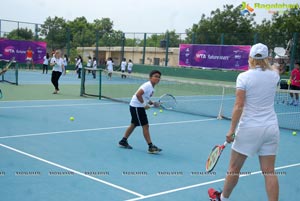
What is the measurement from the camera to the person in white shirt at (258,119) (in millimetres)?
4035

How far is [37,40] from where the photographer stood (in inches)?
1344

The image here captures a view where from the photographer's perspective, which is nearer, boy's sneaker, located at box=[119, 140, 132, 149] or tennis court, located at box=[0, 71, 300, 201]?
tennis court, located at box=[0, 71, 300, 201]

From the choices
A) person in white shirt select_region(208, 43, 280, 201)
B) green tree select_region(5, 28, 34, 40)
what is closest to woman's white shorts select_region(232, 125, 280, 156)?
person in white shirt select_region(208, 43, 280, 201)

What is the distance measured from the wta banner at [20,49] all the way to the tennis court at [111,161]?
21564 millimetres

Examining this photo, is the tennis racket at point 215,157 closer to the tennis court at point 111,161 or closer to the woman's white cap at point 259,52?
the tennis court at point 111,161

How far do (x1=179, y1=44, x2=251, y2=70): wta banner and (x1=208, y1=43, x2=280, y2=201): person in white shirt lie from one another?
2402 centimetres

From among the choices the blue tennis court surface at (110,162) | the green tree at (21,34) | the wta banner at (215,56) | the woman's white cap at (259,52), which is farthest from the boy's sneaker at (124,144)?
the green tree at (21,34)

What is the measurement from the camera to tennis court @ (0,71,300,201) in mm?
5070

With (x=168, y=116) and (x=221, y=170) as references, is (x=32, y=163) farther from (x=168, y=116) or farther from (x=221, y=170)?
(x=168, y=116)

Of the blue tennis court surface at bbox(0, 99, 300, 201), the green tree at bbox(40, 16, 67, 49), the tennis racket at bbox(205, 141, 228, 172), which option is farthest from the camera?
the green tree at bbox(40, 16, 67, 49)

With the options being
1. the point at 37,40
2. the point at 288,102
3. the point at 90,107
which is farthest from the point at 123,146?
the point at 37,40

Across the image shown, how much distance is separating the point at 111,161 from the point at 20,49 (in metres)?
28.0

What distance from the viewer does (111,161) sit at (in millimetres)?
6469

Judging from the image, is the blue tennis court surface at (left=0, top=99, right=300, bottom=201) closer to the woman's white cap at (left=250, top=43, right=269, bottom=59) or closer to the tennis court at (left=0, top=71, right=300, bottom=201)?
the tennis court at (left=0, top=71, right=300, bottom=201)
